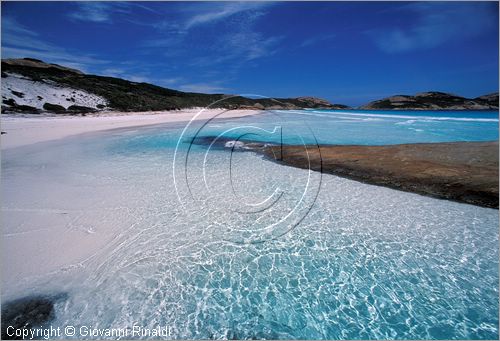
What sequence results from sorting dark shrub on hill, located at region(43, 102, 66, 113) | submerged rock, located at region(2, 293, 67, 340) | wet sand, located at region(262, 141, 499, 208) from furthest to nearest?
dark shrub on hill, located at region(43, 102, 66, 113) → wet sand, located at region(262, 141, 499, 208) → submerged rock, located at region(2, 293, 67, 340)

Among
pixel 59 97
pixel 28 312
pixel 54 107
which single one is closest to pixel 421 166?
pixel 28 312

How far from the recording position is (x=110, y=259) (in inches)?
217

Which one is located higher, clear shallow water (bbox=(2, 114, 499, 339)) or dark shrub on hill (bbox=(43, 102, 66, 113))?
dark shrub on hill (bbox=(43, 102, 66, 113))

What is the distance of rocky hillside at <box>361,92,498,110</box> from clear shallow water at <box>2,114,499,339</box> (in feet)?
381

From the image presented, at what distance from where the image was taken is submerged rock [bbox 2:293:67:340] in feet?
13.1

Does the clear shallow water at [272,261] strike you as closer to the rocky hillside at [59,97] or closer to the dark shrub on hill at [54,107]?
the rocky hillside at [59,97]

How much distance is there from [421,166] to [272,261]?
31.5ft

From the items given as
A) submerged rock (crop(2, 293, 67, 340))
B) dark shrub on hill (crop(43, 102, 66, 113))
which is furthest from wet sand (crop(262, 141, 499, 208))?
dark shrub on hill (crop(43, 102, 66, 113))

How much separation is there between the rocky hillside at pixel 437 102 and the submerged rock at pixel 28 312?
123608 mm

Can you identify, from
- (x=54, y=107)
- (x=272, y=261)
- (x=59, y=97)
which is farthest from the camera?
(x=59, y=97)

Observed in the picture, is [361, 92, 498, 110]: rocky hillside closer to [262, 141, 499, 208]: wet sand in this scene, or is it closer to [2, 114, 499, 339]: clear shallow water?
[262, 141, 499, 208]: wet sand

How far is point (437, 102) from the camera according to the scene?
104125mm

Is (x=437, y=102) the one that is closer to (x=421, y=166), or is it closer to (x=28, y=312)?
(x=421, y=166)

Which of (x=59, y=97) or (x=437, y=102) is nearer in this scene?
(x=59, y=97)
